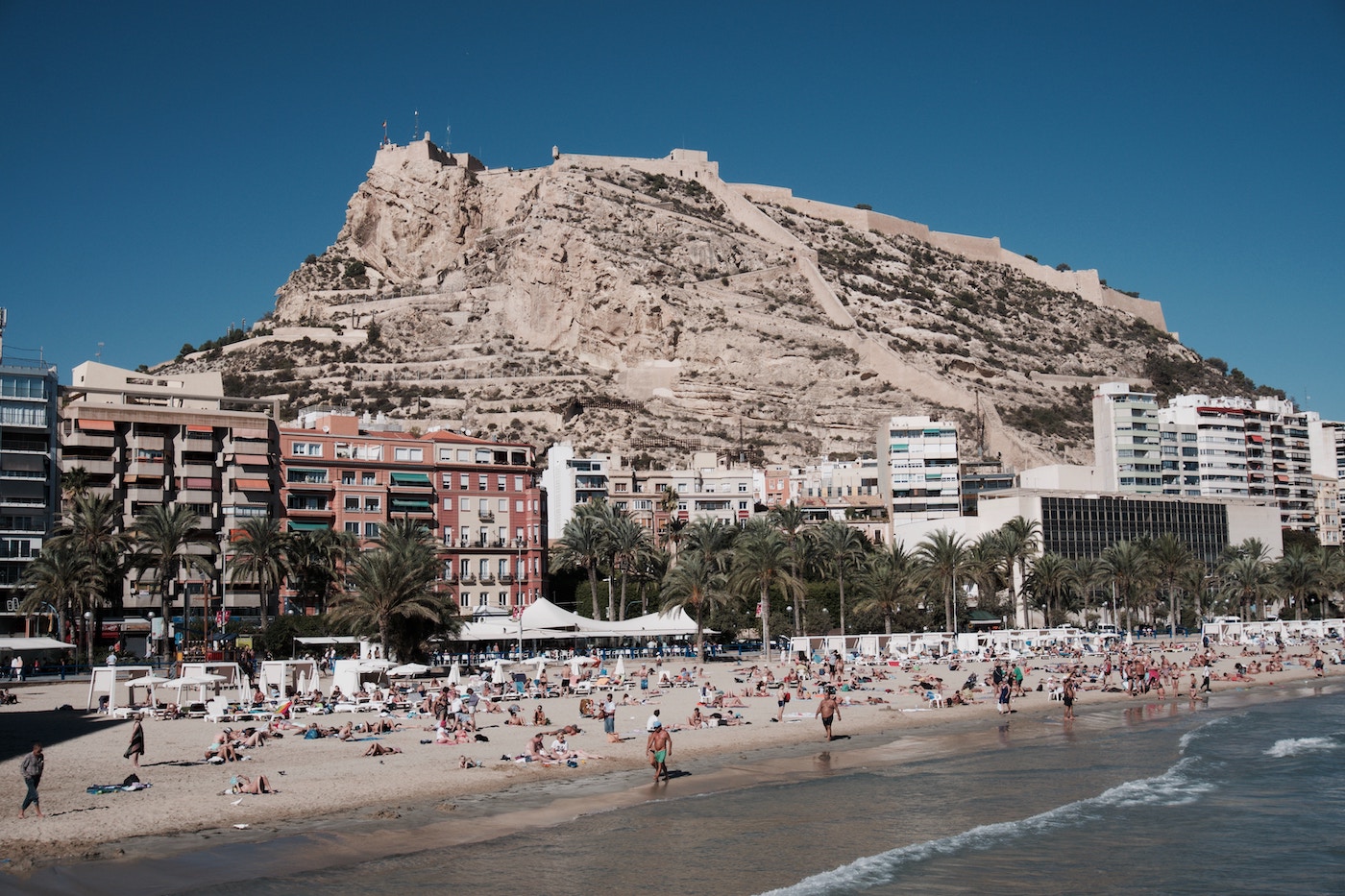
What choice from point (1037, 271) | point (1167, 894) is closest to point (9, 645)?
point (1167, 894)

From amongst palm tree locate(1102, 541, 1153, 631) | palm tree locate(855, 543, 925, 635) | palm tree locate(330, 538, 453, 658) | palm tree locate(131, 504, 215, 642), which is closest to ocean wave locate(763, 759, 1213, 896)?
palm tree locate(330, 538, 453, 658)

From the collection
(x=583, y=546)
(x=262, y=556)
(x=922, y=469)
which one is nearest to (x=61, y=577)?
(x=262, y=556)

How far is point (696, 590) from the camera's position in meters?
59.8

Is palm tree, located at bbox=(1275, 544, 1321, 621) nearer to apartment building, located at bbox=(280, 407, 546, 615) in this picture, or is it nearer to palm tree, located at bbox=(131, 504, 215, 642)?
apartment building, located at bbox=(280, 407, 546, 615)

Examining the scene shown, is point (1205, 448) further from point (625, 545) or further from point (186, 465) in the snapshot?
point (186, 465)

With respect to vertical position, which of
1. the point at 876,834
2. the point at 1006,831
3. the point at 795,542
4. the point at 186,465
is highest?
the point at 186,465

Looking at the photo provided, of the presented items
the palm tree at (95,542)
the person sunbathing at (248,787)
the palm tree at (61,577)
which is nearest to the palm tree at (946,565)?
the palm tree at (95,542)

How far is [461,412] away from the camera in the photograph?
387 ft

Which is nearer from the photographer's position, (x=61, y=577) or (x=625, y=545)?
(x=61, y=577)

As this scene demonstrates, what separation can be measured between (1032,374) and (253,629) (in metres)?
100

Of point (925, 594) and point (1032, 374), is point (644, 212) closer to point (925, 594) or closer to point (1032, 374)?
point (1032, 374)

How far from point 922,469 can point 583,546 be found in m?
38.9

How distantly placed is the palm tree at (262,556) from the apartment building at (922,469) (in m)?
53.2

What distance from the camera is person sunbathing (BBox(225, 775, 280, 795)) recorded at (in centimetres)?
2417
